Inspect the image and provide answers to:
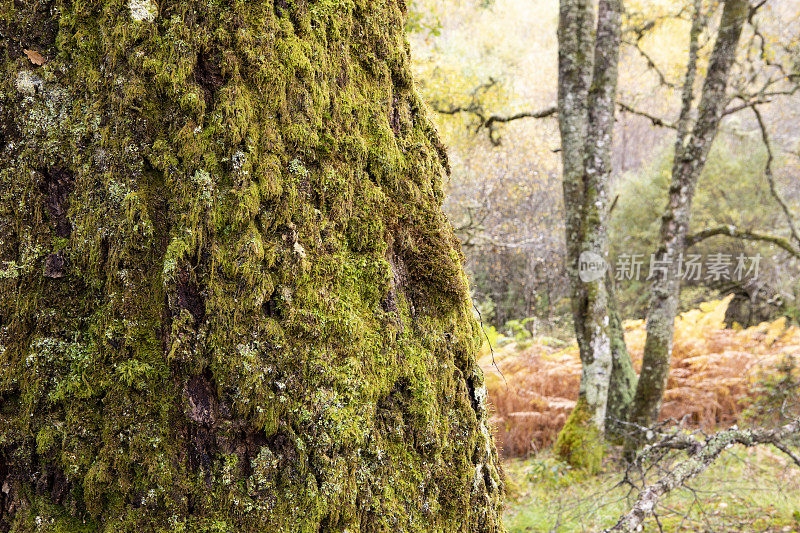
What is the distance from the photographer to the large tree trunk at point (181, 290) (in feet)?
2.98

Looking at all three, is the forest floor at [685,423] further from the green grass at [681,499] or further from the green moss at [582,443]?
the green moss at [582,443]

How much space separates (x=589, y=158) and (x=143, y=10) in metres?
5.19

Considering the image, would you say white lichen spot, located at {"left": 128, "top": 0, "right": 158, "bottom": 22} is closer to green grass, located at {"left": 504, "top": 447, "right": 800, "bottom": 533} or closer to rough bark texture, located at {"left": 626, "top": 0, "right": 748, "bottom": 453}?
green grass, located at {"left": 504, "top": 447, "right": 800, "bottom": 533}

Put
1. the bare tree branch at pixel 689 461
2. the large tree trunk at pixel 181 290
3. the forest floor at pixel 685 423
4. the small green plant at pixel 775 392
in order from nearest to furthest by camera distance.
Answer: the large tree trunk at pixel 181 290, the bare tree branch at pixel 689 461, the forest floor at pixel 685 423, the small green plant at pixel 775 392

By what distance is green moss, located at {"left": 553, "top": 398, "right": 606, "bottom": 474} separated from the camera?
555cm

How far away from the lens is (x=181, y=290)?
923 millimetres

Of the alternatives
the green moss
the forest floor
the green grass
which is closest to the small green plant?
the forest floor

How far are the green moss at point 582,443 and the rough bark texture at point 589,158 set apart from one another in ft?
0.21

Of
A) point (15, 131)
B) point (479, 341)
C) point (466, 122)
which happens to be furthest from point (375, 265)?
point (466, 122)

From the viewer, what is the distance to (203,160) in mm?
947

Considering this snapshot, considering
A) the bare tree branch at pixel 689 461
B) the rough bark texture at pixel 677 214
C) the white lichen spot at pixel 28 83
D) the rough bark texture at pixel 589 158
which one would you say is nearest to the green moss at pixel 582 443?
the rough bark texture at pixel 589 158

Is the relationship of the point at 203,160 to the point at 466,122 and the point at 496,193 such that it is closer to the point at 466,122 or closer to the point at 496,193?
the point at 466,122

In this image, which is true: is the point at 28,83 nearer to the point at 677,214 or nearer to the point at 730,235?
A: the point at 677,214

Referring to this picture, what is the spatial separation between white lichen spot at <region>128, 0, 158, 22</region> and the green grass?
9.68 feet
